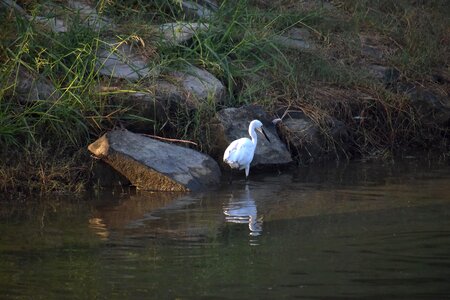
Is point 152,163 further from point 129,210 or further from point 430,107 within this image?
point 430,107

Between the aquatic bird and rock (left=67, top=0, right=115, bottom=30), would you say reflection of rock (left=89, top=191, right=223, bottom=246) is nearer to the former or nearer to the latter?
the aquatic bird

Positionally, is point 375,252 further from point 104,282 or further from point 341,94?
point 341,94

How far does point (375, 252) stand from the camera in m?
7.35

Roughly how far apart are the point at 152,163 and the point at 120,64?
65.6 inches

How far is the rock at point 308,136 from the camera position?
1197 centimetres

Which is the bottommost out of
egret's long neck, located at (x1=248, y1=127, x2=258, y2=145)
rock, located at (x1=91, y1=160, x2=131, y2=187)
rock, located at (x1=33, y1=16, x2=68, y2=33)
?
rock, located at (x1=91, y1=160, x2=131, y2=187)

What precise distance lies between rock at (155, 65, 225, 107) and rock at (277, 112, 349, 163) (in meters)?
0.85

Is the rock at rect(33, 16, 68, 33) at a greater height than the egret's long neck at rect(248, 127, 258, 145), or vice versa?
the rock at rect(33, 16, 68, 33)

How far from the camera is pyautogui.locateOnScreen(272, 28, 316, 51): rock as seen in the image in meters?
13.4

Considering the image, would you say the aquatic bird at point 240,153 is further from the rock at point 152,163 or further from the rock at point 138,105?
the rock at point 138,105

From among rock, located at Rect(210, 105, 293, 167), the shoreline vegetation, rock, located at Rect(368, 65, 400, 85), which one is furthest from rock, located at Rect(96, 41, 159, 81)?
rock, located at Rect(368, 65, 400, 85)

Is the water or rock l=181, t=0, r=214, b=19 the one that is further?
rock l=181, t=0, r=214, b=19

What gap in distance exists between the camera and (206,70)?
1196 cm

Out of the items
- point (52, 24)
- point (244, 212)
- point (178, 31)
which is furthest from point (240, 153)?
point (52, 24)
